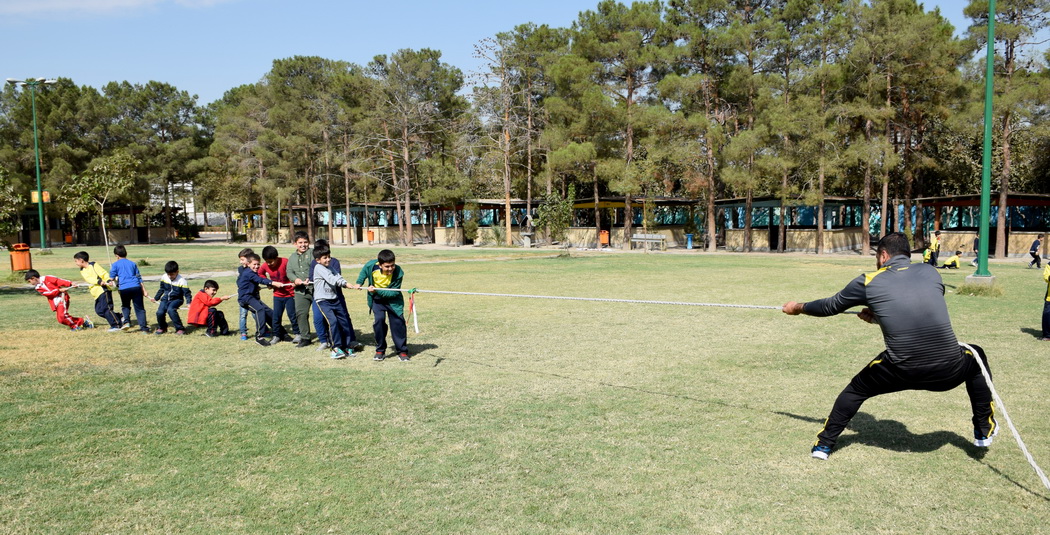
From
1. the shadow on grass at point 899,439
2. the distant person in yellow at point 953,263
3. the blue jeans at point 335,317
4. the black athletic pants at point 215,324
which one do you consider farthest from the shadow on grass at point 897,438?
the distant person in yellow at point 953,263

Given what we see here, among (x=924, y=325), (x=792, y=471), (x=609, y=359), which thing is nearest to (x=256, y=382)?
(x=609, y=359)

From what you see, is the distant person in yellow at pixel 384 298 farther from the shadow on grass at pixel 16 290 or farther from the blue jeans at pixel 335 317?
the shadow on grass at pixel 16 290

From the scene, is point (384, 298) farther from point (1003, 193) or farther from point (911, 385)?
point (1003, 193)

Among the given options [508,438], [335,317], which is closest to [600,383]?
[508,438]

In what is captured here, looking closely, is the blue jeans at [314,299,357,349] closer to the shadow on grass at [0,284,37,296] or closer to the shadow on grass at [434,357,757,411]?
the shadow on grass at [434,357,757,411]

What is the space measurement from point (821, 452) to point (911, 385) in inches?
31.1

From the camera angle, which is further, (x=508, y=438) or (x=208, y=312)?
(x=208, y=312)

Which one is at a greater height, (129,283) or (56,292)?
(129,283)

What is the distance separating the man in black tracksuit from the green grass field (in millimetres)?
390

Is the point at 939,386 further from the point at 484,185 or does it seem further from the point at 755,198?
the point at 484,185

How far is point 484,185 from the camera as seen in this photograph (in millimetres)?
51250

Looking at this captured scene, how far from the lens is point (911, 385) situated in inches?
197

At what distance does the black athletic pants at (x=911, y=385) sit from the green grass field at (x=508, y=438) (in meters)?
0.25

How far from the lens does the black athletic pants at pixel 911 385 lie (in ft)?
16.2
